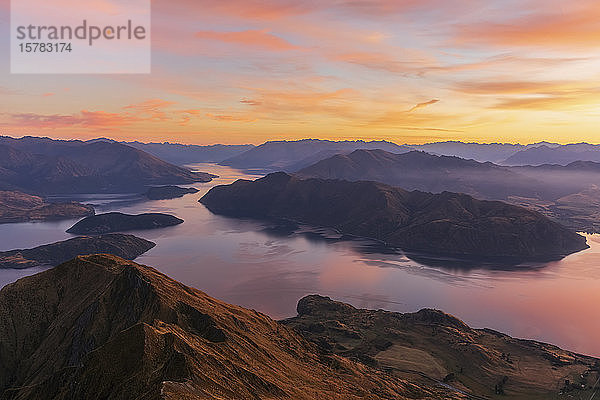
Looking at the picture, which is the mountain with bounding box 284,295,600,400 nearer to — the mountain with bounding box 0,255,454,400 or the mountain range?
the mountain range

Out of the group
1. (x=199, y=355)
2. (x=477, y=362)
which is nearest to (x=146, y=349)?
(x=199, y=355)

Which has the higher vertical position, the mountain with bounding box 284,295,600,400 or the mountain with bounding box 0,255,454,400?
the mountain with bounding box 0,255,454,400

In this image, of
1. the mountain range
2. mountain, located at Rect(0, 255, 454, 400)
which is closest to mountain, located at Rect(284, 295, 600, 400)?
the mountain range

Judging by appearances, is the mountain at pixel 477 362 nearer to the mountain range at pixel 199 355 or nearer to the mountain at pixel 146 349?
the mountain range at pixel 199 355

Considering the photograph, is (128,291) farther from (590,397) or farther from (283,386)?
(590,397)

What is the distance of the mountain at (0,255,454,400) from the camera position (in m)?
80.4

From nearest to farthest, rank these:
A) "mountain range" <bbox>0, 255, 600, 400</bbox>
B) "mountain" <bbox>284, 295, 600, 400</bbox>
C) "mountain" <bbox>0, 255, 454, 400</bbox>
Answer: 1. "mountain" <bbox>0, 255, 454, 400</bbox>
2. "mountain range" <bbox>0, 255, 600, 400</bbox>
3. "mountain" <bbox>284, 295, 600, 400</bbox>

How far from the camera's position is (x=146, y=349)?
3258 inches

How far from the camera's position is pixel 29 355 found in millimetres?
128125

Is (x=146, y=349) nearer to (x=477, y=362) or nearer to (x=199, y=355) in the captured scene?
(x=199, y=355)

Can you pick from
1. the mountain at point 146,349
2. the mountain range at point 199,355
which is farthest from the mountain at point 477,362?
the mountain at point 146,349

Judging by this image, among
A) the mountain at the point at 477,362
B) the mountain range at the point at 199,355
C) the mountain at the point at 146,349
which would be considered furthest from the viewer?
the mountain at the point at 477,362

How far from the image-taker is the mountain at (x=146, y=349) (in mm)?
80375

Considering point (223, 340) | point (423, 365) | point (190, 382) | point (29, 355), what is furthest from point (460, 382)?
point (29, 355)
